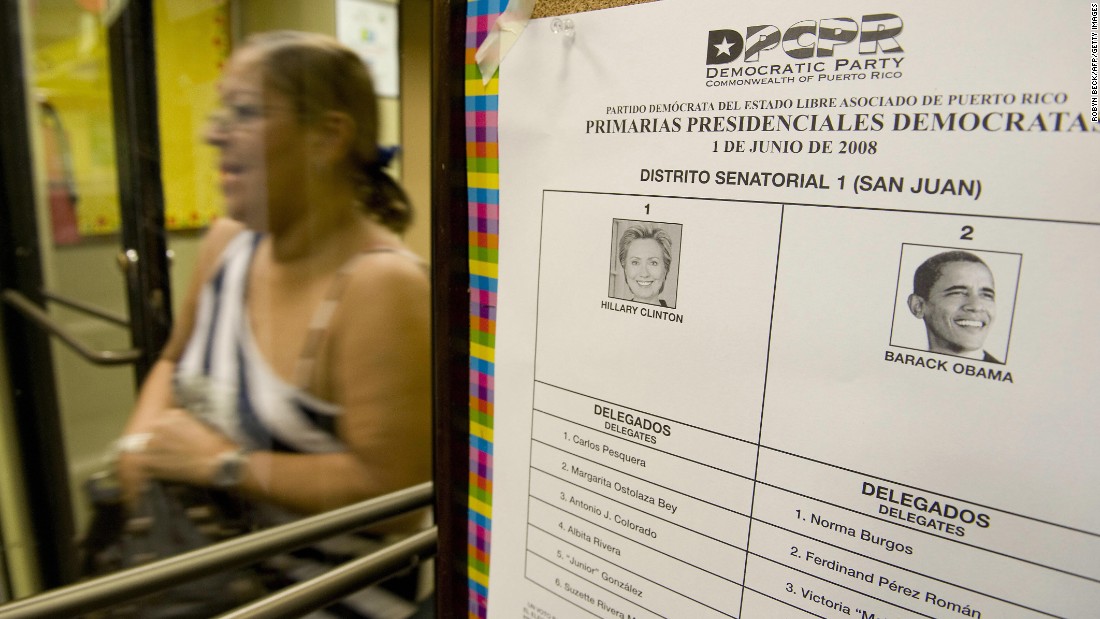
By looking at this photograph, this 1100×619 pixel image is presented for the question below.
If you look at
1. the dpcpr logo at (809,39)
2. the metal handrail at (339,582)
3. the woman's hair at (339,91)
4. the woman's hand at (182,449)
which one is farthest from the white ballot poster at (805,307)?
the woman's hand at (182,449)

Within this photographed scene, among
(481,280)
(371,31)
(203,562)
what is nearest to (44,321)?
(371,31)

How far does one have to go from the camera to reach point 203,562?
621 millimetres

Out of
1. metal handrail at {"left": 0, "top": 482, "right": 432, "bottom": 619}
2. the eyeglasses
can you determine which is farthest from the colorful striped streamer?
the eyeglasses

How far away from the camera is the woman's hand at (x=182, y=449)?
1133 millimetres

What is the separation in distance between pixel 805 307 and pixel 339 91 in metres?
1.06

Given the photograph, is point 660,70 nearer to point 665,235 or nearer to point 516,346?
point 665,235

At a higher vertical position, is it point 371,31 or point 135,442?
point 371,31

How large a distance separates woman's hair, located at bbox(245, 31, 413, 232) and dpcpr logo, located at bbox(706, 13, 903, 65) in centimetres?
94

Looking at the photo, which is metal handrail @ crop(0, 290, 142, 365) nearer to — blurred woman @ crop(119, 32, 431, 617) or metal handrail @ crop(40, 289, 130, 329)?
metal handrail @ crop(40, 289, 130, 329)

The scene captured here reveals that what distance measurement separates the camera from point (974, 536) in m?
0.27

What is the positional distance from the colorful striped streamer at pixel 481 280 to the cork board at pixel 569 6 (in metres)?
0.03

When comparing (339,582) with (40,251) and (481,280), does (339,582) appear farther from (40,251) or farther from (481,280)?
(40,251)

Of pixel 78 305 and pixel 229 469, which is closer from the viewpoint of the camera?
pixel 229 469

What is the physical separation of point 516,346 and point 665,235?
0.14m
